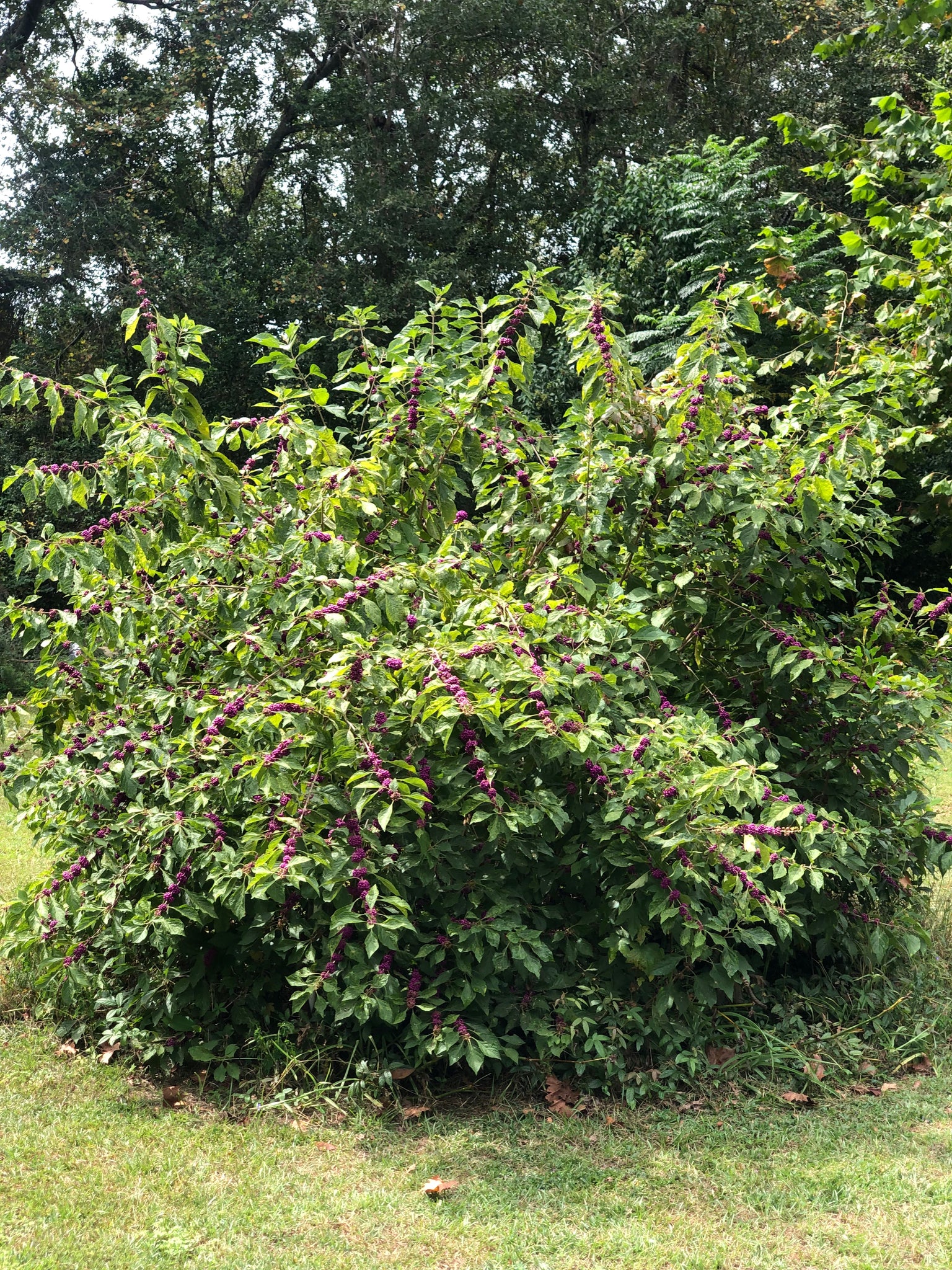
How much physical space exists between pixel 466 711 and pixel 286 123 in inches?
654

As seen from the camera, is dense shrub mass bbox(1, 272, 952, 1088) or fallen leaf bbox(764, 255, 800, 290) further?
fallen leaf bbox(764, 255, 800, 290)

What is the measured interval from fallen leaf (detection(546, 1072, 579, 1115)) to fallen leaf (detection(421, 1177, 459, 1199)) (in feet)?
1.74

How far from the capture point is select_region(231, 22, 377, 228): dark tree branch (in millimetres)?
17219

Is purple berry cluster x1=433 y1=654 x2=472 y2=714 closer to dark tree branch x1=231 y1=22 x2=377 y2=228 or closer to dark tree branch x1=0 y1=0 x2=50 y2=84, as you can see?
dark tree branch x1=231 y1=22 x2=377 y2=228

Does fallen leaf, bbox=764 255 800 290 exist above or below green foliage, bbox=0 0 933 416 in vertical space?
below

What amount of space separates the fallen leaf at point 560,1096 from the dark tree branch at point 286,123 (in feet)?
52.1

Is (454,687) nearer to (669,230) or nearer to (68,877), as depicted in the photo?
(68,877)

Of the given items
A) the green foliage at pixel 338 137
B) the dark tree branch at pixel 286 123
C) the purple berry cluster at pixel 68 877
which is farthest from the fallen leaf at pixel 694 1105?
the dark tree branch at pixel 286 123

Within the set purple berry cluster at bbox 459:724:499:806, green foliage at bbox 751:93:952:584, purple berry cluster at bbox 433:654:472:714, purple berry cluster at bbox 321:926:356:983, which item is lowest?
purple berry cluster at bbox 321:926:356:983

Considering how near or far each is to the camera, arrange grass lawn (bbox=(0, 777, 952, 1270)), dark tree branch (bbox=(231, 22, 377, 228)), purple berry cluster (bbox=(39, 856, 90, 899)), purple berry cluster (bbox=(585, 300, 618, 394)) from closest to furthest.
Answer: grass lawn (bbox=(0, 777, 952, 1270)), purple berry cluster (bbox=(39, 856, 90, 899)), purple berry cluster (bbox=(585, 300, 618, 394)), dark tree branch (bbox=(231, 22, 377, 228))

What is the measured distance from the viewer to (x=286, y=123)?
689 inches

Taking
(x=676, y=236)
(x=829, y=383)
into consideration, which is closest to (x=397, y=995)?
(x=829, y=383)

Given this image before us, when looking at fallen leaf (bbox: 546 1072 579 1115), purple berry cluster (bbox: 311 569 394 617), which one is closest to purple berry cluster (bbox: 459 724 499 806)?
purple berry cluster (bbox: 311 569 394 617)

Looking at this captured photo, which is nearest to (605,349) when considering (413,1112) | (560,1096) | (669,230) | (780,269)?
(560,1096)
